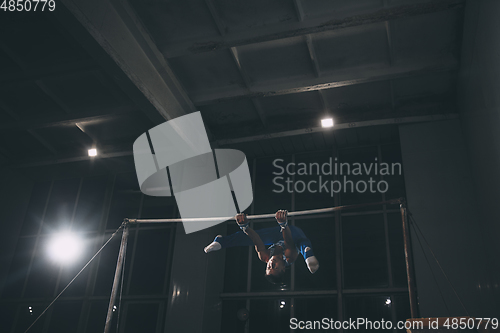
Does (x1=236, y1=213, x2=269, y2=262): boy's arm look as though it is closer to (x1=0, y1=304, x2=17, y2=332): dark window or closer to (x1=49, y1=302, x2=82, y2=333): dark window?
(x1=49, y1=302, x2=82, y2=333): dark window

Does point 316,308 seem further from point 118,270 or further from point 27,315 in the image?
point 27,315

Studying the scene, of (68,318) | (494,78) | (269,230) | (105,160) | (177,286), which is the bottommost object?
(68,318)

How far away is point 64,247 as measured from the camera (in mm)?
10922

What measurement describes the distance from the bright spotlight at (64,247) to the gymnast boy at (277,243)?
5590 millimetres

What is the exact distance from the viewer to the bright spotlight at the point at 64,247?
35.4ft

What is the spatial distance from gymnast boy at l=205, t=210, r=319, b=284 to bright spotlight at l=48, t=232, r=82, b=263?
5590mm

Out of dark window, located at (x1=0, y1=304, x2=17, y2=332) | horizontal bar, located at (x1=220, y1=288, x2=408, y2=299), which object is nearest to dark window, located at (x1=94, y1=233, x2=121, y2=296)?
dark window, located at (x1=0, y1=304, x2=17, y2=332)

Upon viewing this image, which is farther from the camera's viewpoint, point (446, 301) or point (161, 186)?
point (161, 186)

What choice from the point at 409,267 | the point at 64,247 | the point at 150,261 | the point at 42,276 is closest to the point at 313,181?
the point at 409,267

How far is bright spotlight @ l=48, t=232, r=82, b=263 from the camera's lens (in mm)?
10797

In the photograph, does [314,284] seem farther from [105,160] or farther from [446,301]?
[105,160]

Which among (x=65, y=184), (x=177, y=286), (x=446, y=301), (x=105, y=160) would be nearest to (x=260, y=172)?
(x=177, y=286)

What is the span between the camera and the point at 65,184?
11.9m

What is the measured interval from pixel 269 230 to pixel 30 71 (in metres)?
5.70
